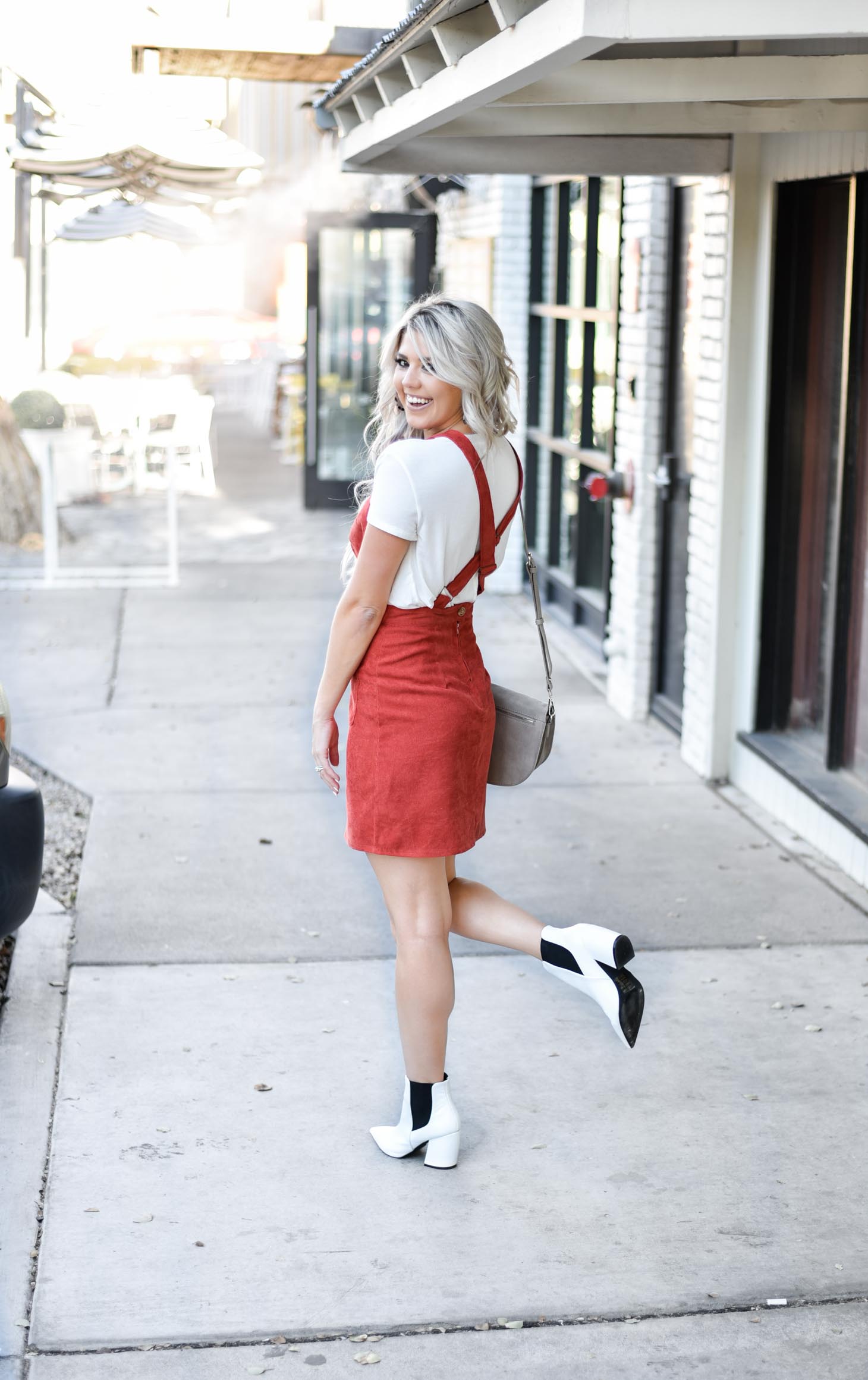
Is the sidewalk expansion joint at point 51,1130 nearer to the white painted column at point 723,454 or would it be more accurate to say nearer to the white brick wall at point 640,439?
the white painted column at point 723,454

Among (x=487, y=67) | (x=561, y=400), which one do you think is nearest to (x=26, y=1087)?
(x=487, y=67)

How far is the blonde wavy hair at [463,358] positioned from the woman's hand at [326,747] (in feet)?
1.15

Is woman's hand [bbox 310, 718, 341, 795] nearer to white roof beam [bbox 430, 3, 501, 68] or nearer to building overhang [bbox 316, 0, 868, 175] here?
building overhang [bbox 316, 0, 868, 175]

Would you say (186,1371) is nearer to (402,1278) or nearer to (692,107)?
(402,1278)

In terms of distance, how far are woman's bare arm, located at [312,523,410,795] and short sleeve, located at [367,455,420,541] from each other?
2 centimetres

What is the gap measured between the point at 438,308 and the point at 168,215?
12466mm

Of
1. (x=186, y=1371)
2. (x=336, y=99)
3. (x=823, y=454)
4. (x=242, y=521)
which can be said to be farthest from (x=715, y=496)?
(x=242, y=521)

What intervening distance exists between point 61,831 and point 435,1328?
3388 millimetres

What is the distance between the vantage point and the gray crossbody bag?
3.54 m

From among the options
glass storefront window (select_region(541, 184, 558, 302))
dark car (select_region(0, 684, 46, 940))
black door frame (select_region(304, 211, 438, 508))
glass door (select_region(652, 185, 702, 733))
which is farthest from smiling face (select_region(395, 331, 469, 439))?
black door frame (select_region(304, 211, 438, 508))

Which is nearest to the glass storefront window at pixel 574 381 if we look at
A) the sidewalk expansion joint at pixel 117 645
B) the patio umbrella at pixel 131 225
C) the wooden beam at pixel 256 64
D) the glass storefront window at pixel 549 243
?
the glass storefront window at pixel 549 243

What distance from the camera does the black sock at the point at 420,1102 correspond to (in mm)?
3514

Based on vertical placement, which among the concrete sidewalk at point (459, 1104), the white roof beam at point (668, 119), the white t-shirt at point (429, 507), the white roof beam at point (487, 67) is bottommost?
the concrete sidewalk at point (459, 1104)

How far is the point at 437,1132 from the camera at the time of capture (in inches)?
139
